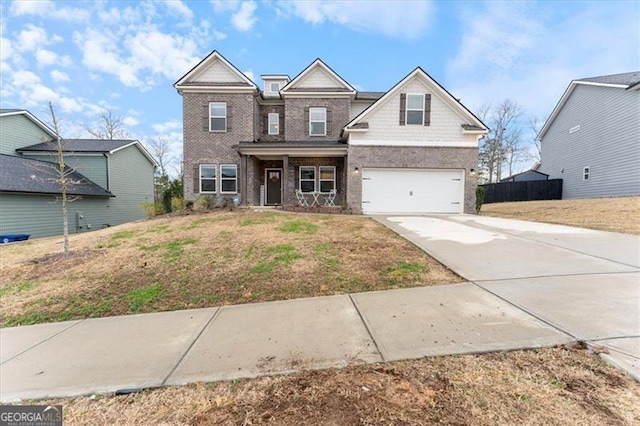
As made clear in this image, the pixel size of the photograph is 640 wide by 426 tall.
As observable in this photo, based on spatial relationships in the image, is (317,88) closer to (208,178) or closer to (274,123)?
(274,123)

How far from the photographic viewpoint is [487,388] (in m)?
2.21

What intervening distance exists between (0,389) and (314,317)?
3.08 m

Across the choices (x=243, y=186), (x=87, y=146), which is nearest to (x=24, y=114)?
(x=87, y=146)

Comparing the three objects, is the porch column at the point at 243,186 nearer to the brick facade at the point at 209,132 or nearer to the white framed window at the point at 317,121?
the brick facade at the point at 209,132

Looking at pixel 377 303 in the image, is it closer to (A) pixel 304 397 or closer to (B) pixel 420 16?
(A) pixel 304 397

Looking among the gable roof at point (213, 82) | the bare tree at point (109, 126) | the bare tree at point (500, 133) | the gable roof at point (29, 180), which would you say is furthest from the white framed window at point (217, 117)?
the bare tree at point (500, 133)

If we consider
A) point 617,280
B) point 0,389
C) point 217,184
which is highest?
point 217,184

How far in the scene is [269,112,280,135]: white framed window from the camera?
1639cm

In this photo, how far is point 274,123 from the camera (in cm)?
1644

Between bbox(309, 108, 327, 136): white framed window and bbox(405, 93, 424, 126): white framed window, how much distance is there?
4530 mm

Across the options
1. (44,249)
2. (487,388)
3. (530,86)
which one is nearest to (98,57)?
(44,249)

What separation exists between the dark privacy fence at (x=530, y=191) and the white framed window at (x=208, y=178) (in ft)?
72.8

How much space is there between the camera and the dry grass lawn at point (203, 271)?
4.63 metres

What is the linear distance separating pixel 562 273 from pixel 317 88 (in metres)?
14.0
